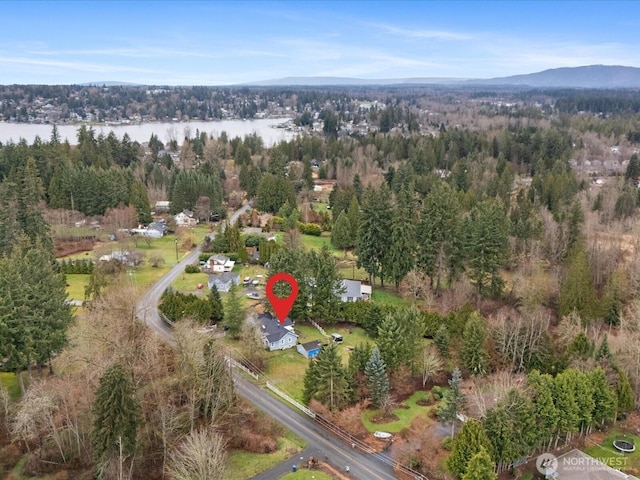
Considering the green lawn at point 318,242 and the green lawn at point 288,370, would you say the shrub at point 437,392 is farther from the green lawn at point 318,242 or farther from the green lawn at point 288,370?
the green lawn at point 318,242

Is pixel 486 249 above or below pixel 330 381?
above

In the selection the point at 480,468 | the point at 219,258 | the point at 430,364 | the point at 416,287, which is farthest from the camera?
the point at 219,258

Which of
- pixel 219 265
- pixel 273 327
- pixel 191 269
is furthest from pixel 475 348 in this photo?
pixel 191 269

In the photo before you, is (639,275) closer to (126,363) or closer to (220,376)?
(220,376)

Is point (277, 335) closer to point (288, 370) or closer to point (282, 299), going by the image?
point (288, 370)

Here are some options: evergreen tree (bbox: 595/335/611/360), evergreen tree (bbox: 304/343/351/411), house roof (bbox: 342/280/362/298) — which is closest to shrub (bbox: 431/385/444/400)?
evergreen tree (bbox: 304/343/351/411)

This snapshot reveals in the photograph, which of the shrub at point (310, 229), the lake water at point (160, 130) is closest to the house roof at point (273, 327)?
the shrub at point (310, 229)

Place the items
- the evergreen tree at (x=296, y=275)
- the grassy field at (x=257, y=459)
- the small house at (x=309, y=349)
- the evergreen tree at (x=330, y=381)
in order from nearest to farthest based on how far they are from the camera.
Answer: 1. the grassy field at (x=257, y=459)
2. the evergreen tree at (x=330, y=381)
3. the small house at (x=309, y=349)
4. the evergreen tree at (x=296, y=275)

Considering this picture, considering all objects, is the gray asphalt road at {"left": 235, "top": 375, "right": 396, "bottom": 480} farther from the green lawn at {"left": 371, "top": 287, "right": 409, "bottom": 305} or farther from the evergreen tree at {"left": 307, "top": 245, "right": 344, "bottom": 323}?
the green lawn at {"left": 371, "top": 287, "right": 409, "bottom": 305}
